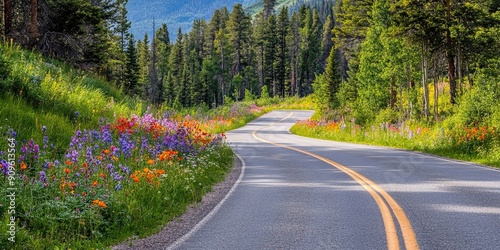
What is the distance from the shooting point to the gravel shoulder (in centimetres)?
596

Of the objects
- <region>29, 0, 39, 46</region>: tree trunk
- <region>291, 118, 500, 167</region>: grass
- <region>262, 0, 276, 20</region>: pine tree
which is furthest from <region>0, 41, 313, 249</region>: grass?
Answer: <region>262, 0, 276, 20</region>: pine tree

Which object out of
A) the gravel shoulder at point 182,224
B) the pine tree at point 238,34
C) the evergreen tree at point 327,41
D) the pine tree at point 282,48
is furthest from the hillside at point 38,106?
the evergreen tree at point 327,41

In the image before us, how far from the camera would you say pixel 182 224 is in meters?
7.07

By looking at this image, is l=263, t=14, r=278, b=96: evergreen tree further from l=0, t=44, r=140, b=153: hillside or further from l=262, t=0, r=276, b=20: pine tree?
l=0, t=44, r=140, b=153: hillside

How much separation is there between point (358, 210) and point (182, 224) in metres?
3.03

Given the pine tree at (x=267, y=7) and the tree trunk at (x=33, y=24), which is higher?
the pine tree at (x=267, y=7)

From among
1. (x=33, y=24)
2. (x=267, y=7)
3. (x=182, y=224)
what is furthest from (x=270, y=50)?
(x=182, y=224)

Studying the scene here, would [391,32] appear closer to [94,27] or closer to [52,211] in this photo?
[94,27]

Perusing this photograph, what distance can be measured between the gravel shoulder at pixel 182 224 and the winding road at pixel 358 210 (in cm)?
19

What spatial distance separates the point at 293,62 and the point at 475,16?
249 ft

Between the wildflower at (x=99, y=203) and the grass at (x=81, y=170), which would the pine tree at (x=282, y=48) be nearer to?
the grass at (x=81, y=170)

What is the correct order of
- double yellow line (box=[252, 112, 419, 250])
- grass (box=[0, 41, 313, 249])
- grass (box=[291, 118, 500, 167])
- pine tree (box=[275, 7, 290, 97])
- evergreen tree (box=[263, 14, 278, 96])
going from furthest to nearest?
1. pine tree (box=[275, 7, 290, 97])
2. evergreen tree (box=[263, 14, 278, 96])
3. grass (box=[291, 118, 500, 167])
4. grass (box=[0, 41, 313, 249])
5. double yellow line (box=[252, 112, 419, 250])

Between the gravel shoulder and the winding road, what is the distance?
0.61 feet

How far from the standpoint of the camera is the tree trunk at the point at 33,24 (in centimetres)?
1658
